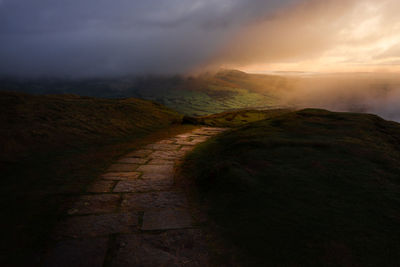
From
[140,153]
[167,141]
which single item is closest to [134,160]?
[140,153]

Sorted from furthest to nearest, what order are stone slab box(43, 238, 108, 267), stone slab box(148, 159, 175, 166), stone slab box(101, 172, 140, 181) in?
stone slab box(148, 159, 175, 166), stone slab box(101, 172, 140, 181), stone slab box(43, 238, 108, 267)

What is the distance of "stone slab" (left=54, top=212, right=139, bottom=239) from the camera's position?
3.90 meters

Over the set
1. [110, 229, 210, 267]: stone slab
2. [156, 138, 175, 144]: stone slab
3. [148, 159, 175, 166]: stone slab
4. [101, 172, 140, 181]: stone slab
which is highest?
[110, 229, 210, 267]: stone slab

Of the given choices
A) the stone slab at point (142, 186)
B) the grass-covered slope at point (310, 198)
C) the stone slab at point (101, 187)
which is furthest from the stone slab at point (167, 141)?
the stone slab at point (101, 187)

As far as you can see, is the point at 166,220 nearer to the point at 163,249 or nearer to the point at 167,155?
the point at 163,249

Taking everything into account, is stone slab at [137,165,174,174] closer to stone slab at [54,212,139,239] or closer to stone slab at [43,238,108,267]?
stone slab at [54,212,139,239]

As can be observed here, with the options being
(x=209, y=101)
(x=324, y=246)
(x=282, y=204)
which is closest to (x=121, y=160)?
(x=282, y=204)

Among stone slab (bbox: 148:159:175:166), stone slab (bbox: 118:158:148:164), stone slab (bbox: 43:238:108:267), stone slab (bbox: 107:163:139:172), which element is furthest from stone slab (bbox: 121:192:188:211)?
stone slab (bbox: 118:158:148:164)

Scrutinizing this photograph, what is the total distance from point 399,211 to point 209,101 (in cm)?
19706

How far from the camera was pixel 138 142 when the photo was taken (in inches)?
467

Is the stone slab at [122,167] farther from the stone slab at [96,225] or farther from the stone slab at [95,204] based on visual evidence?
the stone slab at [96,225]

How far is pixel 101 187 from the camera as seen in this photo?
19.3 ft

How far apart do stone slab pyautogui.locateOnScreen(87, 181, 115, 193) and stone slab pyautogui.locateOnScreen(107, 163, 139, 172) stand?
43.3 inches

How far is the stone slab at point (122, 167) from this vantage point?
24.2ft
